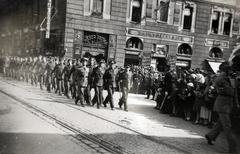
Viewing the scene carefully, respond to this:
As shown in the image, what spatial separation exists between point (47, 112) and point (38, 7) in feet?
59.4

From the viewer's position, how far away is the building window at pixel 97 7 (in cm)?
1962

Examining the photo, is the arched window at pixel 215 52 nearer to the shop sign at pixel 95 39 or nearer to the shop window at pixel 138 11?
the shop window at pixel 138 11

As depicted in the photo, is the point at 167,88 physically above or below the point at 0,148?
above

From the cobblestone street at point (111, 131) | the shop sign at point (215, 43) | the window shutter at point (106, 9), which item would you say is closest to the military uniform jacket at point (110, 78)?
the cobblestone street at point (111, 131)

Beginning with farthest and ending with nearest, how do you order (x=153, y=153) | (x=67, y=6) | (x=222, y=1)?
(x=222, y=1) → (x=67, y=6) → (x=153, y=153)

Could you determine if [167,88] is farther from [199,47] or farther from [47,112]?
[199,47]

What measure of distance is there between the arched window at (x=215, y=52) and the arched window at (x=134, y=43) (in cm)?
780

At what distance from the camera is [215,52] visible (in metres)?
24.2

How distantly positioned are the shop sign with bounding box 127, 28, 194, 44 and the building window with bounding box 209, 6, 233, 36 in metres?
2.69

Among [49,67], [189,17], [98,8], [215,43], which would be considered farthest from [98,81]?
[215,43]

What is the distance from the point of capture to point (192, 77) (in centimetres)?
950

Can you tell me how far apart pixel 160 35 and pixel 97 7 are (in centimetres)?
639

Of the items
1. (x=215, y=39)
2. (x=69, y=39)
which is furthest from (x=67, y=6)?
(x=215, y=39)

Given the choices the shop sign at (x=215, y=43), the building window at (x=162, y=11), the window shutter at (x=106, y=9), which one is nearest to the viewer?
the window shutter at (x=106, y=9)
